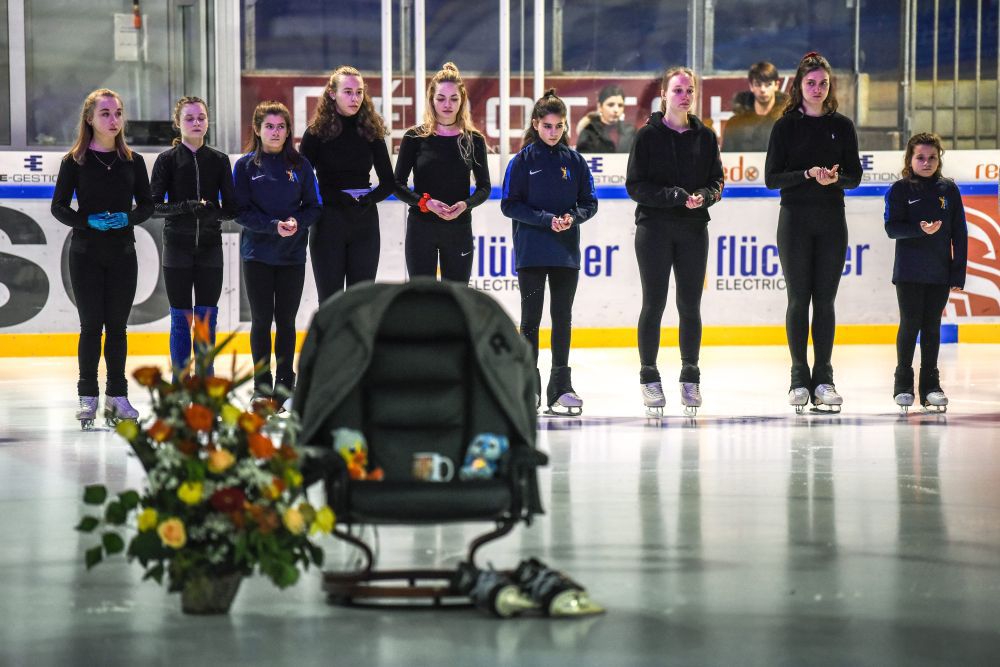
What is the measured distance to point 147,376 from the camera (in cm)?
359

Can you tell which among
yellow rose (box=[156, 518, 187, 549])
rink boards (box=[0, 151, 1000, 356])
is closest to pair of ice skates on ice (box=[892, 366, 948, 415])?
rink boards (box=[0, 151, 1000, 356])

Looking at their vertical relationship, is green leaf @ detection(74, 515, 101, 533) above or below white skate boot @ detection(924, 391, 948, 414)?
above

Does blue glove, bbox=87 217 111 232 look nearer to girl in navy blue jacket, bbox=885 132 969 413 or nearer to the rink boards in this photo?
the rink boards

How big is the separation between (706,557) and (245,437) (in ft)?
4.31

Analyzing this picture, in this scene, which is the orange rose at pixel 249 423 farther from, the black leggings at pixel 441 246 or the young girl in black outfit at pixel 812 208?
the young girl in black outfit at pixel 812 208

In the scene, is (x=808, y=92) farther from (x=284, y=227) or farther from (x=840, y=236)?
(x=284, y=227)

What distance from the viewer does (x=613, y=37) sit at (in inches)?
460

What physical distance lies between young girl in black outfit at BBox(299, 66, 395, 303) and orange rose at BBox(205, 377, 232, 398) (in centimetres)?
342

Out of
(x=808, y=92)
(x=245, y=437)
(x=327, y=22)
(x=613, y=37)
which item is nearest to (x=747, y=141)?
(x=613, y=37)

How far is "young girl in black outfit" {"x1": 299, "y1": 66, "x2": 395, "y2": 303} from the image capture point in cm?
711

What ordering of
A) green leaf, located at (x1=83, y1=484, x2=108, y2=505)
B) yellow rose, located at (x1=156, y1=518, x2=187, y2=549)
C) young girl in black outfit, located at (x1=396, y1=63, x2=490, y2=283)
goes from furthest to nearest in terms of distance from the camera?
young girl in black outfit, located at (x1=396, y1=63, x2=490, y2=283) < green leaf, located at (x1=83, y1=484, x2=108, y2=505) < yellow rose, located at (x1=156, y1=518, x2=187, y2=549)

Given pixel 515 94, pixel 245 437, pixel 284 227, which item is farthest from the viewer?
pixel 515 94

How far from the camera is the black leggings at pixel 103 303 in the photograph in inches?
264

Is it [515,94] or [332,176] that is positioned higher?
[515,94]
